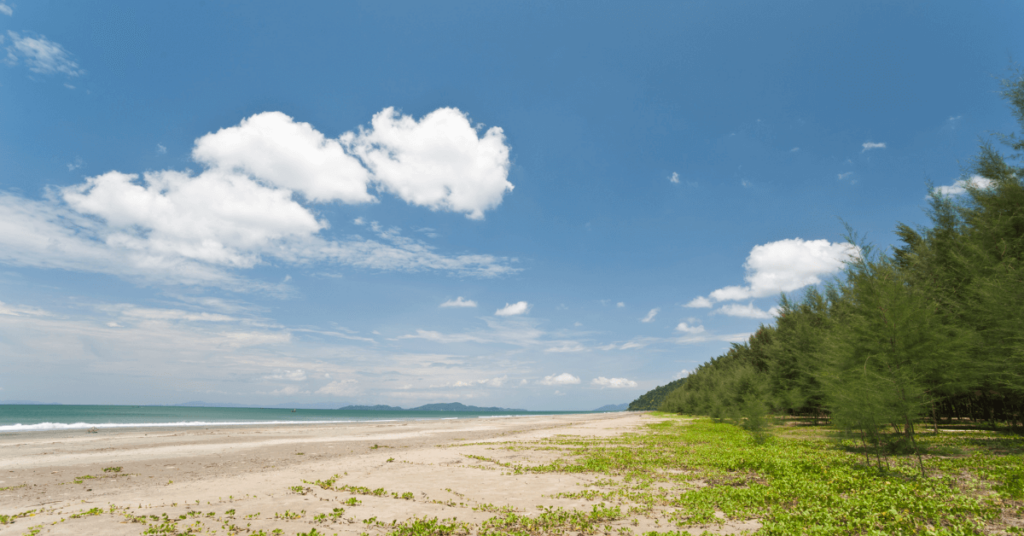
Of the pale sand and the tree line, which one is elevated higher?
the tree line

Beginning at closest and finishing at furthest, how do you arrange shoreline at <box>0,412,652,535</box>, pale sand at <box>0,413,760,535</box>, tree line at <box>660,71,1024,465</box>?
pale sand at <box>0,413,760,535</box>, shoreline at <box>0,412,652,535</box>, tree line at <box>660,71,1024,465</box>

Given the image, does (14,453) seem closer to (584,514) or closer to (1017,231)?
(584,514)

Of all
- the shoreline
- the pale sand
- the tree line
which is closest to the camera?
the pale sand

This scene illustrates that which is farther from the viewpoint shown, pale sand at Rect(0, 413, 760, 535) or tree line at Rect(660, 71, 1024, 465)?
tree line at Rect(660, 71, 1024, 465)

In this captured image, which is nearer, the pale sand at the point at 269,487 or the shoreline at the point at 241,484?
the pale sand at the point at 269,487

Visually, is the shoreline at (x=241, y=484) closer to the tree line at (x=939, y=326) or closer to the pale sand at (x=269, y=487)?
the pale sand at (x=269, y=487)

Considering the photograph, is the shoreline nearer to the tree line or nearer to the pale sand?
the pale sand

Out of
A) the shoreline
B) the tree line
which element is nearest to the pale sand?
the shoreline

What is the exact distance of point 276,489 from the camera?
47.8 feet

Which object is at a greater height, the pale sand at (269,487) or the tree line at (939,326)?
the tree line at (939,326)

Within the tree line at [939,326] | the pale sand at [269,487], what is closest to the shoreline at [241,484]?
the pale sand at [269,487]

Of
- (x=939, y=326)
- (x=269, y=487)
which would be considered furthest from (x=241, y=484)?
(x=939, y=326)

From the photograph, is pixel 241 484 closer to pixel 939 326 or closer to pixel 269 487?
pixel 269 487

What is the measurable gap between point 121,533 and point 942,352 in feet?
108
